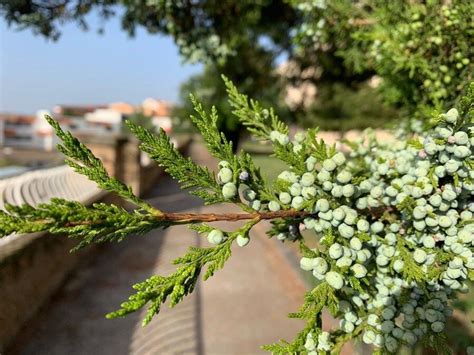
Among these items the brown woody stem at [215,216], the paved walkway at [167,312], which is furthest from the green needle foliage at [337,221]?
the paved walkway at [167,312]

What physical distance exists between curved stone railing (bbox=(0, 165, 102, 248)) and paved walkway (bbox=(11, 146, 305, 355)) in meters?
1.28

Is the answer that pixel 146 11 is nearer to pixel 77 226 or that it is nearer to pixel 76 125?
pixel 77 226

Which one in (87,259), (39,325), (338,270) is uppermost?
(338,270)

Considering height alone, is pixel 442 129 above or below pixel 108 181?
below

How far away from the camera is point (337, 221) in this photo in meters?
1.95

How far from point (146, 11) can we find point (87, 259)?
450cm

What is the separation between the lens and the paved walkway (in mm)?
4691

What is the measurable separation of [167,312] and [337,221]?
4.13 meters

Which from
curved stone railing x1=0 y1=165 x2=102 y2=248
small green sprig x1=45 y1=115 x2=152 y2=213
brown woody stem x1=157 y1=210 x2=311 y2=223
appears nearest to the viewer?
small green sprig x1=45 y1=115 x2=152 y2=213

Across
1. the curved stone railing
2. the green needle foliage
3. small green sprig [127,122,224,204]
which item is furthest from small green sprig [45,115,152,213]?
→ the curved stone railing

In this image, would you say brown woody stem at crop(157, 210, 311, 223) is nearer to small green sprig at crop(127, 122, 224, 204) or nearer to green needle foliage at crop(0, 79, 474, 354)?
green needle foliage at crop(0, 79, 474, 354)

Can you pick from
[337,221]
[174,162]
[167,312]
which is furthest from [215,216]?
[167,312]

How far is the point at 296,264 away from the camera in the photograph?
23.1 ft

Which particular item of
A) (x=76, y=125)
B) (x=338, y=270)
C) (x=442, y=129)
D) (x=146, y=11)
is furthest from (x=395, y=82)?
(x=76, y=125)
